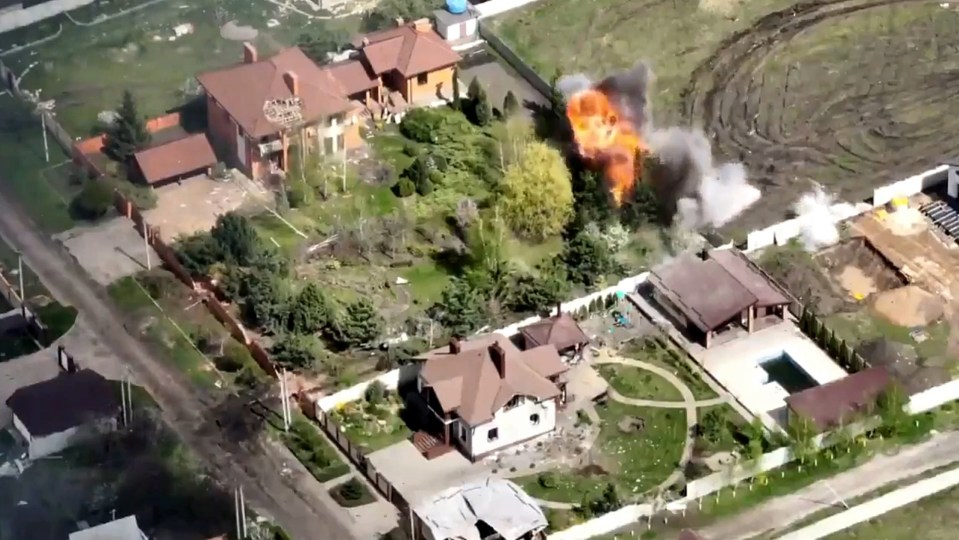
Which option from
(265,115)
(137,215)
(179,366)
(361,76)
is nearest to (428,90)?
(361,76)

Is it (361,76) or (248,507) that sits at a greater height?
(361,76)

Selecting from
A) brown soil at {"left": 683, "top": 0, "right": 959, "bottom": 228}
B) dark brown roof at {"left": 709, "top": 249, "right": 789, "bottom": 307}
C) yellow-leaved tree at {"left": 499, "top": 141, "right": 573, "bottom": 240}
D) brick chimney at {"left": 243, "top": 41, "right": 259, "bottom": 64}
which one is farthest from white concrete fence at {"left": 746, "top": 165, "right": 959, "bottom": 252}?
brick chimney at {"left": 243, "top": 41, "right": 259, "bottom": 64}

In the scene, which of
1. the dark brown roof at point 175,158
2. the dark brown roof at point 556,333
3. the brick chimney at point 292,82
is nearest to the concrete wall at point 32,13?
the dark brown roof at point 175,158

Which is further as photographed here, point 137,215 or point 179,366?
point 137,215

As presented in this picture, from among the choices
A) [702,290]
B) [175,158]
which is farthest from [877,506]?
[175,158]

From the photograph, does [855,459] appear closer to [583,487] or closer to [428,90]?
[583,487]

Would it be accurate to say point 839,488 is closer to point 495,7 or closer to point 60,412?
point 60,412
